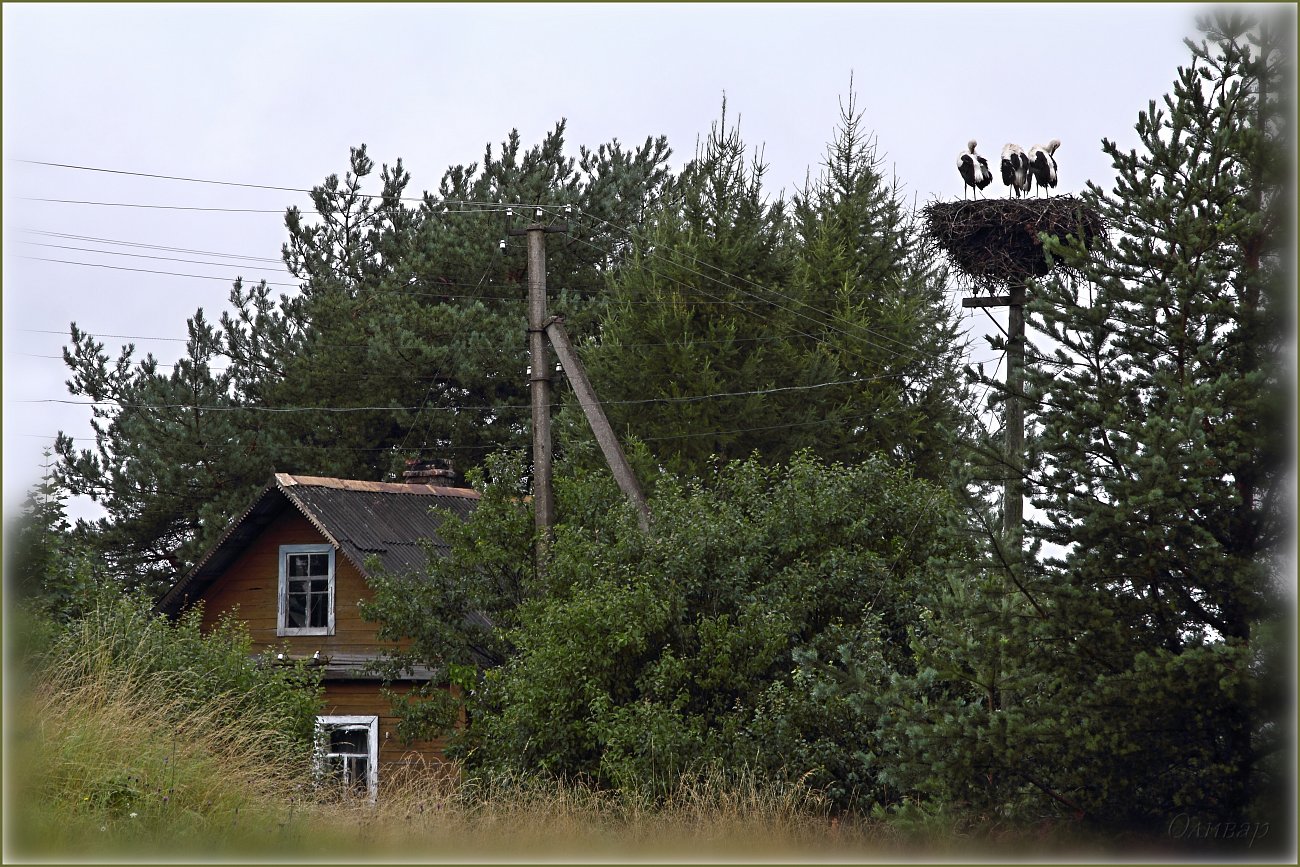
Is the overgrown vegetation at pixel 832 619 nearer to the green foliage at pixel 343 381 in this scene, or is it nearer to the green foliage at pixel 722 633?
the green foliage at pixel 722 633

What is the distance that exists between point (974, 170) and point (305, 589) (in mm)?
11634

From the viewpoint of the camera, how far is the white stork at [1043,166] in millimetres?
17844

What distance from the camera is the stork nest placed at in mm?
17000

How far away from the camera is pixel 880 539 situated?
557 inches

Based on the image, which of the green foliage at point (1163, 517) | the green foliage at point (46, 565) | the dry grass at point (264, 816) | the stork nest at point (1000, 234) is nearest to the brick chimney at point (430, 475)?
the green foliage at point (46, 565)

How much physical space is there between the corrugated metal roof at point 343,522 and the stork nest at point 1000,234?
8.47 meters

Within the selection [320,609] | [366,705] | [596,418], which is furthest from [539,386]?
[320,609]

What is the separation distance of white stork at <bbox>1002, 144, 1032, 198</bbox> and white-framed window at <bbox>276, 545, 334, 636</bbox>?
441 inches

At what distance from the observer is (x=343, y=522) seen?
20.9 meters

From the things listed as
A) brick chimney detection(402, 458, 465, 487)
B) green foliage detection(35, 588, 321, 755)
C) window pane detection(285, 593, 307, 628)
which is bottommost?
green foliage detection(35, 588, 321, 755)

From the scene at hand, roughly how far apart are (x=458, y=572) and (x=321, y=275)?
18868 mm

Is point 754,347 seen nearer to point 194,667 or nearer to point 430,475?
point 430,475

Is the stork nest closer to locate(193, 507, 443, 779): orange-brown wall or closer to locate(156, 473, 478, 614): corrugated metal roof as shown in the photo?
locate(156, 473, 478, 614): corrugated metal roof

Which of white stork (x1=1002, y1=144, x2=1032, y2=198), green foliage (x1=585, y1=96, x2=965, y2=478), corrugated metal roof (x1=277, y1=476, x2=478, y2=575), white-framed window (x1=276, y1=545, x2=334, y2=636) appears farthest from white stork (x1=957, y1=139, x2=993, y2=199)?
white-framed window (x1=276, y1=545, x2=334, y2=636)
